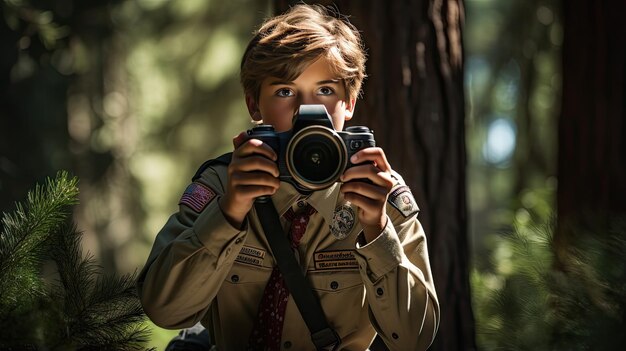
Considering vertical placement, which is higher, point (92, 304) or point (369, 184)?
point (369, 184)

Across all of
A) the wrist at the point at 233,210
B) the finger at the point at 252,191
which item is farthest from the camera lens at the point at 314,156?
the wrist at the point at 233,210

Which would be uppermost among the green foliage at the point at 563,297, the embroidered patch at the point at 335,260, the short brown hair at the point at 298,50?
the short brown hair at the point at 298,50

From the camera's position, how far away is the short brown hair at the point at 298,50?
256cm

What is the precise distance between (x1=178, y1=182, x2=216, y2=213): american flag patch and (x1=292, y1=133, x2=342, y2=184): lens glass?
1.47 feet

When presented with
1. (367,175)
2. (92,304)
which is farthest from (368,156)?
(92,304)

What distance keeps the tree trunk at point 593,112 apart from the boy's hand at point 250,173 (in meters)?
2.50

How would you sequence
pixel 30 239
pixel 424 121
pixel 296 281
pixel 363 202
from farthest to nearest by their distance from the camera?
pixel 424 121 < pixel 296 281 < pixel 363 202 < pixel 30 239

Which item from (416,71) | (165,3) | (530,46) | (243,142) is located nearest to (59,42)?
(165,3)

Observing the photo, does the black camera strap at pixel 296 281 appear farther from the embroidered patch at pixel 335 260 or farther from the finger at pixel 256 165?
the finger at pixel 256 165

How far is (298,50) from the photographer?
2.56m

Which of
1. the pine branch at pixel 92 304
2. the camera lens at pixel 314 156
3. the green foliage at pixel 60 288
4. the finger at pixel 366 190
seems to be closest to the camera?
the green foliage at pixel 60 288

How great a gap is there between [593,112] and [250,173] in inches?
113

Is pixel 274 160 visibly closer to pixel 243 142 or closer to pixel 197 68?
pixel 243 142

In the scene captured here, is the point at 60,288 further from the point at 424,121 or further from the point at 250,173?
the point at 424,121
